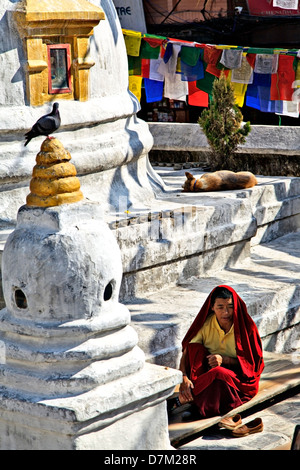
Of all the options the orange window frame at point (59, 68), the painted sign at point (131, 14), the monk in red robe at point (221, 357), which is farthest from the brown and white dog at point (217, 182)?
the painted sign at point (131, 14)

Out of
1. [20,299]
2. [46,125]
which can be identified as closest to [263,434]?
[20,299]

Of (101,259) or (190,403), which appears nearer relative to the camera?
(101,259)

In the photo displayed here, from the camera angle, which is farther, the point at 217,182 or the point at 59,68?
the point at 217,182

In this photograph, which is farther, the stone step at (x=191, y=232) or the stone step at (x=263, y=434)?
the stone step at (x=191, y=232)

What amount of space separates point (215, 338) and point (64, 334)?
6.88 ft

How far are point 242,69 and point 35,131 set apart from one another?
818cm

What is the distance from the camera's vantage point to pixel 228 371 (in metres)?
6.27

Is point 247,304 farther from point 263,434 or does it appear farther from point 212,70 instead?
point 212,70

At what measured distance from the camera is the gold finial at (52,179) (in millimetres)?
4855

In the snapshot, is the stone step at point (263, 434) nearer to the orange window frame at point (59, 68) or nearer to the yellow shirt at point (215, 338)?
the yellow shirt at point (215, 338)

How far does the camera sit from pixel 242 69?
1302 cm

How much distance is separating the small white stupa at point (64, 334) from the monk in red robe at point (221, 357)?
1292 millimetres

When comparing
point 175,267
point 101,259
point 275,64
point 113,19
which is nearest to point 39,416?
point 101,259
